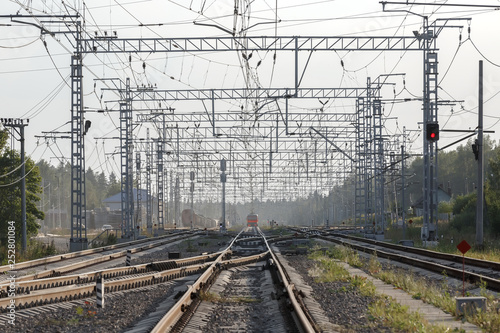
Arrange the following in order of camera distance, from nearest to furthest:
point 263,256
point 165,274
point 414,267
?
point 165,274
point 414,267
point 263,256

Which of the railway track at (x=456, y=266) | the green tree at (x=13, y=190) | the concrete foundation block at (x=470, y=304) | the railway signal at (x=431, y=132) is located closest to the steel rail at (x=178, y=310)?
the concrete foundation block at (x=470, y=304)

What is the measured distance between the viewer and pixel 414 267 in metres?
22.8

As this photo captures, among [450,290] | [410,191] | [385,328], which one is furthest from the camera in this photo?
[410,191]

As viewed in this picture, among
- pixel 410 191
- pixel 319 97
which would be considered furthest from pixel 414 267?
pixel 410 191

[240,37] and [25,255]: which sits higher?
[240,37]

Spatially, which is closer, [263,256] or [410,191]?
[263,256]

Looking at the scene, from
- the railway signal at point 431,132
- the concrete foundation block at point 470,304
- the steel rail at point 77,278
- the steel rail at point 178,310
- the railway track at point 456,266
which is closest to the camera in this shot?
the steel rail at point 178,310

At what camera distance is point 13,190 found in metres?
49.0

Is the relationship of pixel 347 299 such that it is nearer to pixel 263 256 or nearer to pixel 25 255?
pixel 263 256

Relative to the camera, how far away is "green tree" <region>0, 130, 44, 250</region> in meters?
47.7

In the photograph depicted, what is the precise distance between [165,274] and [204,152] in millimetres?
49801

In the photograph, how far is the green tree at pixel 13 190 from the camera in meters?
47.7

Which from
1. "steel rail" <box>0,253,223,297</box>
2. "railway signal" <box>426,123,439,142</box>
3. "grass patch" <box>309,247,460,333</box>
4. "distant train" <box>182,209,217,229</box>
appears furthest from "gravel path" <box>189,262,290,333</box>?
"distant train" <box>182,209,217,229</box>

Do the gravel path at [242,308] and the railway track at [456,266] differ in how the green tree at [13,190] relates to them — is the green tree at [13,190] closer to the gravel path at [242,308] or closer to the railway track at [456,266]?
the railway track at [456,266]
